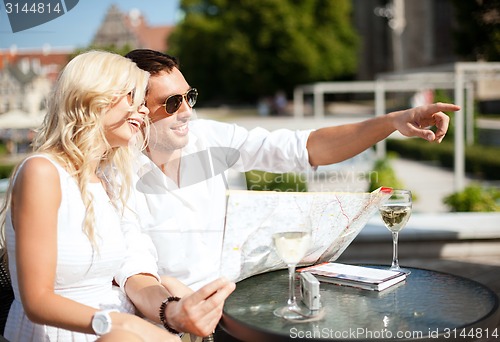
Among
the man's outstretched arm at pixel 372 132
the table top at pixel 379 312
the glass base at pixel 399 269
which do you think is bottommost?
the glass base at pixel 399 269

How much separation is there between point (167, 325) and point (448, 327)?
0.75m

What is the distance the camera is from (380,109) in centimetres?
1139

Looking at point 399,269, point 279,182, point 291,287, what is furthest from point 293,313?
point 279,182

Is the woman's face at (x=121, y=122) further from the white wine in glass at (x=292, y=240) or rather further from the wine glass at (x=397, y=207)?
the wine glass at (x=397, y=207)

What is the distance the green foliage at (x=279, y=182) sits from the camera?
21.5 ft

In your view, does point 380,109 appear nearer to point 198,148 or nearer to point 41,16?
point 41,16

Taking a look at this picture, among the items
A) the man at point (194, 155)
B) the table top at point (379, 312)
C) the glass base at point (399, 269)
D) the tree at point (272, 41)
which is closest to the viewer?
the table top at point (379, 312)

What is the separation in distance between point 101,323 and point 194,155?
3.38 ft

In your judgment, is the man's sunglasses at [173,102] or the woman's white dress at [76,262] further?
the man's sunglasses at [173,102]

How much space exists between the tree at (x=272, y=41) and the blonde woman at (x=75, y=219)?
3717 centimetres

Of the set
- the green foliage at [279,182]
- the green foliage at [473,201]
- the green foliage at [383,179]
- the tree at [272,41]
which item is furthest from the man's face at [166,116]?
the tree at [272,41]

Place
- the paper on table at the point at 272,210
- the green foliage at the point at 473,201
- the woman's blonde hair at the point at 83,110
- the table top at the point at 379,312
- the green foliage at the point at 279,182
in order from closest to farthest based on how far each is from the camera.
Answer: the table top at the point at 379,312
the woman's blonde hair at the point at 83,110
the paper on table at the point at 272,210
the green foliage at the point at 473,201
the green foliage at the point at 279,182

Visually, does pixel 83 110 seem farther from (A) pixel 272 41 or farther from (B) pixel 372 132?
(A) pixel 272 41

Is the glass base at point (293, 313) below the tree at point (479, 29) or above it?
below
